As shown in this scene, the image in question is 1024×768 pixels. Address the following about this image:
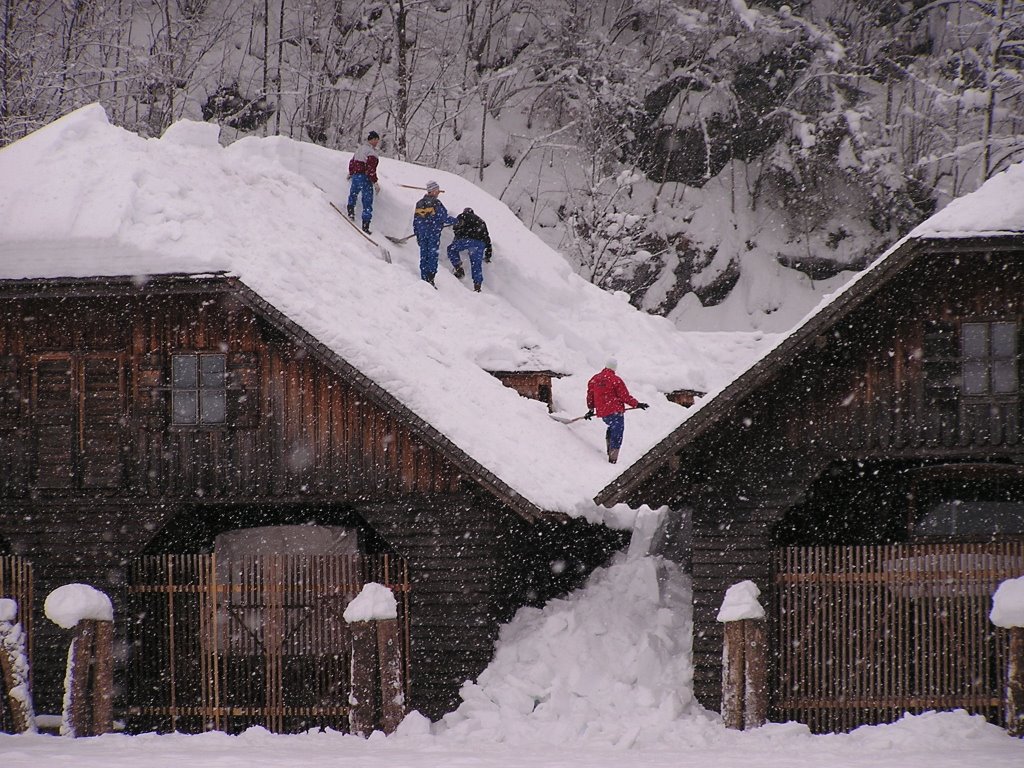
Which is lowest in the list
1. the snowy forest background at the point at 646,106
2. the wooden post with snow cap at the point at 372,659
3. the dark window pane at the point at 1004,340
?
the wooden post with snow cap at the point at 372,659

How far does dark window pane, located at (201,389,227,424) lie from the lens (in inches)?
580

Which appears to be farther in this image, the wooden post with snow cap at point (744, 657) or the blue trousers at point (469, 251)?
the blue trousers at point (469, 251)

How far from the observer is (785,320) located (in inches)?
1341

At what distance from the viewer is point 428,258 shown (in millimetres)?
20375

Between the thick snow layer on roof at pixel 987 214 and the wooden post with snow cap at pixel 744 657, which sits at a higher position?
the thick snow layer on roof at pixel 987 214

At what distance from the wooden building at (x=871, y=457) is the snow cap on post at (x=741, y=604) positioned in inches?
47.3

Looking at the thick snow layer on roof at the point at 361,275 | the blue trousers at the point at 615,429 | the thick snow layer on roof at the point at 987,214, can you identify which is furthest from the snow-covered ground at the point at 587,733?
the thick snow layer on roof at the point at 987,214

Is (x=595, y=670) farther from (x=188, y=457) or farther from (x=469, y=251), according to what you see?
(x=469, y=251)

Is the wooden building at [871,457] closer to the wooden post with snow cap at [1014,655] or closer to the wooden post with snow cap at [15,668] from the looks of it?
Result: the wooden post with snow cap at [1014,655]

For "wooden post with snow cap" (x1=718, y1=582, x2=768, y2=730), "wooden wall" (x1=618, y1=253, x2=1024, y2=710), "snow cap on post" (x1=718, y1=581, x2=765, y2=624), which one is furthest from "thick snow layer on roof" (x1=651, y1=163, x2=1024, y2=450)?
"wooden post with snow cap" (x1=718, y1=582, x2=768, y2=730)

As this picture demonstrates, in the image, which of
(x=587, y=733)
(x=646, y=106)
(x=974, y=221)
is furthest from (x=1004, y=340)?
(x=646, y=106)

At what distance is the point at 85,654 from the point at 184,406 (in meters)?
3.59

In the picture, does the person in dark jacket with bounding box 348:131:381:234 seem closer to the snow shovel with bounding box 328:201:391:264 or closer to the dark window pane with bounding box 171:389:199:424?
the snow shovel with bounding box 328:201:391:264

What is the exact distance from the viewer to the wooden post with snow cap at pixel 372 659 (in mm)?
12062
